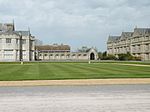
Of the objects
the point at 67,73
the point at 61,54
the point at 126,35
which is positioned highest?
the point at 126,35

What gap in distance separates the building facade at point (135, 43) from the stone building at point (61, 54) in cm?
1380

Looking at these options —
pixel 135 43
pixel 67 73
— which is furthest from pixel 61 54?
pixel 67 73

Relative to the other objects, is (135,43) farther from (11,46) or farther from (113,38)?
(11,46)

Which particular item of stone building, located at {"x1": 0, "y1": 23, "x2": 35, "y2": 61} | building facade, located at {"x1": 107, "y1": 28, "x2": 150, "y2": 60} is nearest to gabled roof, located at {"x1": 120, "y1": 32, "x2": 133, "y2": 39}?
building facade, located at {"x1": 107, "y1": 28, "x2": 150, "y2": 60}

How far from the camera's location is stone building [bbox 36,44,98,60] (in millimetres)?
119750

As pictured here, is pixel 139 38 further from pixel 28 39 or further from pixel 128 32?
pixel 28 39

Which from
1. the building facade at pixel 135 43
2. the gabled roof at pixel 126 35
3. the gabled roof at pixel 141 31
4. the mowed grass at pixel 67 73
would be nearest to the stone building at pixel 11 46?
the building facade at pixel 135 43

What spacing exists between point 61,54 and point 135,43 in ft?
104

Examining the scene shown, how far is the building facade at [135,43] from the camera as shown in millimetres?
101188

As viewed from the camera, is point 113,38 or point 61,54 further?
point 113,38

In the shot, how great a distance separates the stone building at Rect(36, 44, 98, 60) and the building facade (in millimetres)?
13796

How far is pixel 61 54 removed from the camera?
12069cm

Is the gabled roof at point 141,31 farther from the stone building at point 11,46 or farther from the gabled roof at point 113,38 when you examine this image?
the stone building at point 11,46

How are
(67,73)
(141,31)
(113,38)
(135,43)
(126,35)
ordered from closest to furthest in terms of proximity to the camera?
(67,73)
(141,31)
(135,43)
(126,35)
(113,38)
